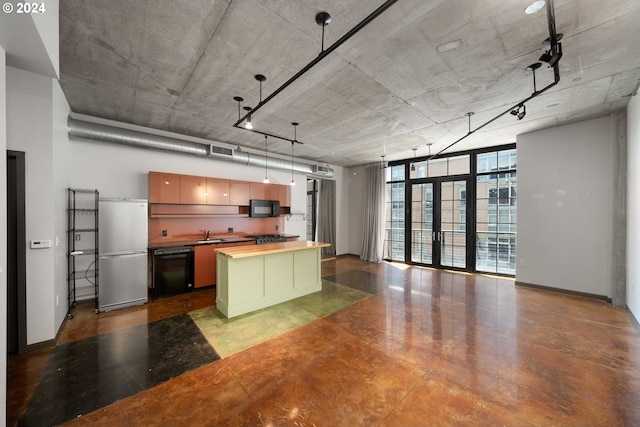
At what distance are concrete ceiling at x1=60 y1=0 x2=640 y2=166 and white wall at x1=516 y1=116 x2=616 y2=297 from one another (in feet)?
1.80

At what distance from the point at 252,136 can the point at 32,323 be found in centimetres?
409

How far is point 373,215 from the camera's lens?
756 cm

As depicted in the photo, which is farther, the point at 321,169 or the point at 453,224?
the point at 321,169

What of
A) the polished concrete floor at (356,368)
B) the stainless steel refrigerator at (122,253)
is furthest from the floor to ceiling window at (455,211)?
the stainless steel refrigerator at (122,253)

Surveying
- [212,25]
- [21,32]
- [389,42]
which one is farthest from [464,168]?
[21,32]

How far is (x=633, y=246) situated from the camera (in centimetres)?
345

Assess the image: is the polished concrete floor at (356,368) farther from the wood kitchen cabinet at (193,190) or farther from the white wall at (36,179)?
the wood kitchen cabinet at (193,190)

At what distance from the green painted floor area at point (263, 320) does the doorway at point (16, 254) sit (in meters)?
1.66

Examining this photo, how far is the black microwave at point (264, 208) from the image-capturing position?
18.7 feet

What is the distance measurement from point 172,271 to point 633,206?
7.23 metres

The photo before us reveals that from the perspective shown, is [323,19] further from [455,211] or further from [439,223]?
[439,223]

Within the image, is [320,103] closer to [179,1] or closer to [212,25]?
[212,25]

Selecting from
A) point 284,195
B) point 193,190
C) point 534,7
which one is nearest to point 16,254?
point 193,190

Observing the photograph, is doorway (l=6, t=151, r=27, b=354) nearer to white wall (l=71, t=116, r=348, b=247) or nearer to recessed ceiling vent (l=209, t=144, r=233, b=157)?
white wall (l=71, t=116, r=348, b=247)
